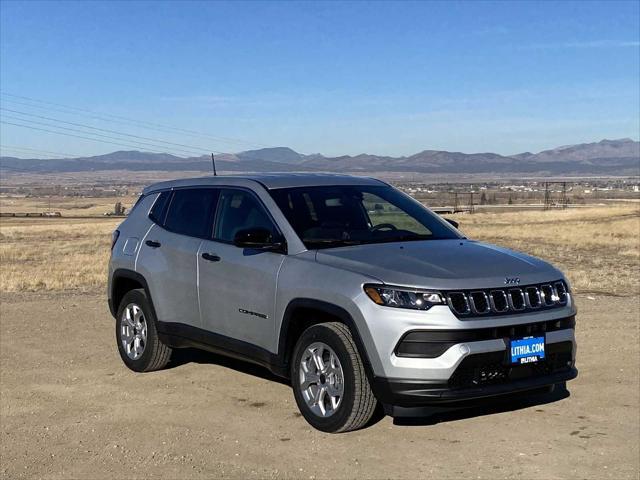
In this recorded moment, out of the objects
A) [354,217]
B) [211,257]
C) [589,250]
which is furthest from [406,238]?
[589,250]

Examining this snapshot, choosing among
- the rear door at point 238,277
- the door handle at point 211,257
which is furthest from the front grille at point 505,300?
the door handle at point 211,257

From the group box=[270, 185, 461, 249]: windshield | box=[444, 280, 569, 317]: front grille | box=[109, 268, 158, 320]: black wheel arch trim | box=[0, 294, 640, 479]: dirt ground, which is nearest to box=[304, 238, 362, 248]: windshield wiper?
box=[270, 185, 461, 249]: windshield

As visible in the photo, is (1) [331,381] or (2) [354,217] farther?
(2) [354,217]

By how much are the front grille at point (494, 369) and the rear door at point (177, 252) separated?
248 centimetres

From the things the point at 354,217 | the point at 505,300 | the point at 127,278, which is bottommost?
the point at 127,278

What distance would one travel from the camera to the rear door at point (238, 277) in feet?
20.0

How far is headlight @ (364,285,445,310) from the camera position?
16.7 feet

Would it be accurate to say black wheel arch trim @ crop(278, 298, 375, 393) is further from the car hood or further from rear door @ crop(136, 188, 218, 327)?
rear door @ crop(136, 188, 218, 327)

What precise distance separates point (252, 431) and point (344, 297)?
1.29 metres

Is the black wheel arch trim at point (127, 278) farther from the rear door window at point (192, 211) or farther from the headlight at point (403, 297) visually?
the headlight at point (403, 297)

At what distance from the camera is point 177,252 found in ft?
23.1

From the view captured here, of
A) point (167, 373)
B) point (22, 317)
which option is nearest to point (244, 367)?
point (167, 373)

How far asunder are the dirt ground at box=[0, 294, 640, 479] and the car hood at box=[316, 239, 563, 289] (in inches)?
44.0

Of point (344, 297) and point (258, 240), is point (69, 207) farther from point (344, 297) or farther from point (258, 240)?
point (344, 297)
